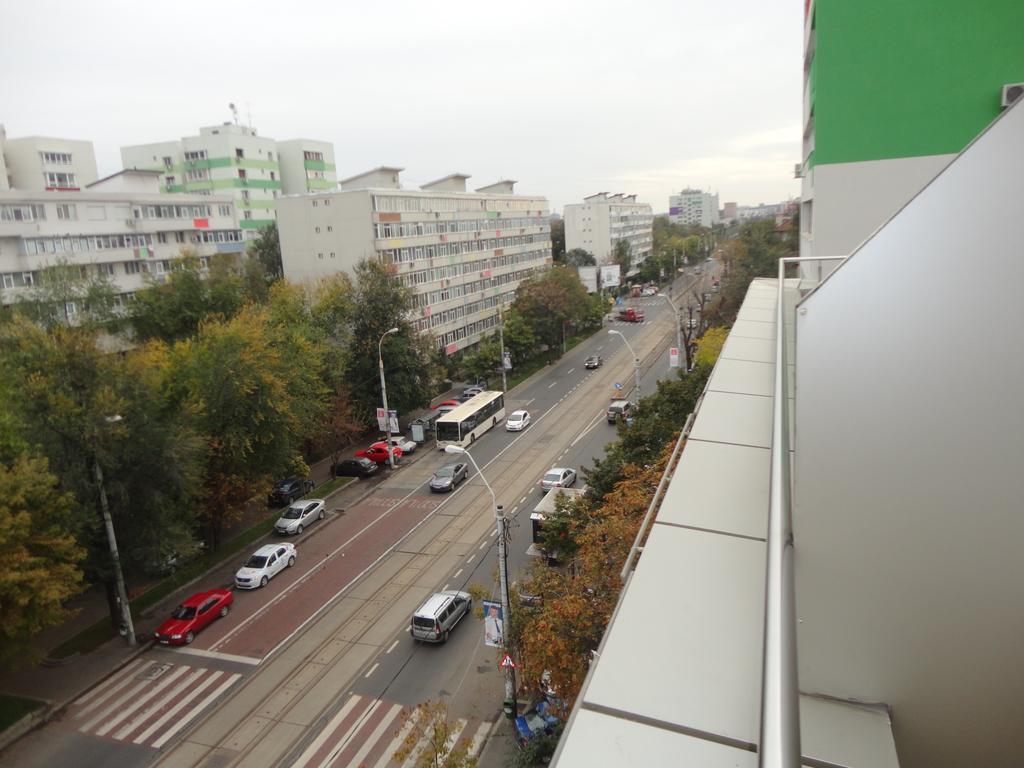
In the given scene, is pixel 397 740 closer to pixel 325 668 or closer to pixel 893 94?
pixel 325 668

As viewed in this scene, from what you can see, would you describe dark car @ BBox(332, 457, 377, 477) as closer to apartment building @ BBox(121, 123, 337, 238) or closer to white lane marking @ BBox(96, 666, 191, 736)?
white lane marking @ BBox(96, 666, 191, 736)

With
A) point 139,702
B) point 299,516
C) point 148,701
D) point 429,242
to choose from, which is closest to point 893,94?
point 299,516

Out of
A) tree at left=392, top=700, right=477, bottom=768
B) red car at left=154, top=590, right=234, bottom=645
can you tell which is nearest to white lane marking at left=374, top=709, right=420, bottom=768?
tree at left=392, top=700, right=477, bottom=768

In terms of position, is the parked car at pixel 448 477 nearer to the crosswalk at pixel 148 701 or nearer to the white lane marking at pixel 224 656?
the white lane marking at pixel 224 656

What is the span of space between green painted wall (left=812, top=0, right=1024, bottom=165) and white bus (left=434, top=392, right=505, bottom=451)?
18143mm

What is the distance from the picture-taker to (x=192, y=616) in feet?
54.5

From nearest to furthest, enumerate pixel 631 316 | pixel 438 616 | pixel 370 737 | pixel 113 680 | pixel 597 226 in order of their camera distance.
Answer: pixel 370 737 < pixel 113 680 < pixel 438 616 < pixel 631 316 < pixel 597 226

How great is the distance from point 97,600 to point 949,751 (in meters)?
22.1

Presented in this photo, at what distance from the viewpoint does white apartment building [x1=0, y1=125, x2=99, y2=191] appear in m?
45.5

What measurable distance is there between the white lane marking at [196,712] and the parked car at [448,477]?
11.5 metres

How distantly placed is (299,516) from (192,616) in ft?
19.8

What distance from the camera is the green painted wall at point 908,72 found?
671 inches

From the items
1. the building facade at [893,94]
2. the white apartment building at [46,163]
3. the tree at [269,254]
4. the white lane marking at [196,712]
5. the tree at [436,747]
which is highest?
the white apartment building at [46,163]

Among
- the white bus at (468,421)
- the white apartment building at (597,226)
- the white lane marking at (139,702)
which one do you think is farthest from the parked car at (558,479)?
the white apartment building at (597,226)
